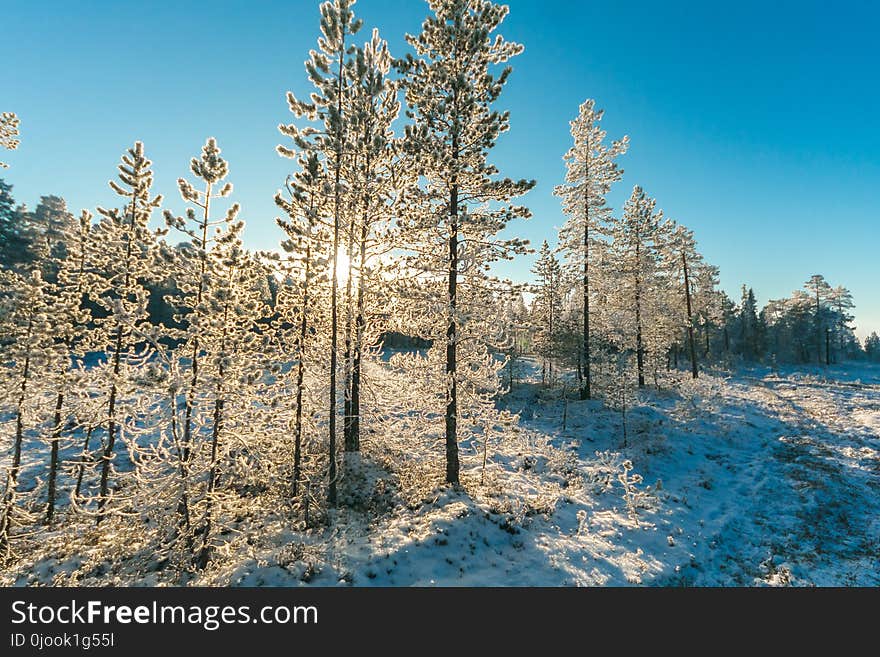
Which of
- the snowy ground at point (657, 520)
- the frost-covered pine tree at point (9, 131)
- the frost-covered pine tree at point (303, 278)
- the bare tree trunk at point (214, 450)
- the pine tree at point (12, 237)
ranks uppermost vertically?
the pine tree at point (12, 237)

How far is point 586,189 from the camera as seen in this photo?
2520 cm

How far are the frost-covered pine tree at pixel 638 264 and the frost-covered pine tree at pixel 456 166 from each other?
19.9 metres

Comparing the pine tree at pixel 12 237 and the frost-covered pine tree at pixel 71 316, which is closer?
the frost-covered pine tree at pixel 71 316

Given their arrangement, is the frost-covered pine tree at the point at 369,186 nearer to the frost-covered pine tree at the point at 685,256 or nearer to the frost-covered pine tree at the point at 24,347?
the frost-covered pine tree at the point at 24,347

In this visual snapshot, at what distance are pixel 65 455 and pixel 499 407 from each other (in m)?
27.8

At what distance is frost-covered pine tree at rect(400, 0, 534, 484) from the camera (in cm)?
1170

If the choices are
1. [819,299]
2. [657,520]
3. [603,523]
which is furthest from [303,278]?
[819,299]

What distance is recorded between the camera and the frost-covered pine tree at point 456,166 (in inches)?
460

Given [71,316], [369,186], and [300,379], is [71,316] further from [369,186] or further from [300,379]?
[369,186]

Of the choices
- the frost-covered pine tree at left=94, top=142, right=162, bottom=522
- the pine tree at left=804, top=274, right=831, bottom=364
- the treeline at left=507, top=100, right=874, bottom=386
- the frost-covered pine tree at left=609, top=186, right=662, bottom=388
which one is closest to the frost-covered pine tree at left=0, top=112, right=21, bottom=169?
the frost-covered pine tree at left=94, top=142, right=162, bottom=522

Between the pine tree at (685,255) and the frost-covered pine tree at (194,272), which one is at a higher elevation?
the pine tree at (685,255)

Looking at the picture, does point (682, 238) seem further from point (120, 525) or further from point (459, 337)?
point (120, 525)

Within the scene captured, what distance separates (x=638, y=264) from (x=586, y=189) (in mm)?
8655

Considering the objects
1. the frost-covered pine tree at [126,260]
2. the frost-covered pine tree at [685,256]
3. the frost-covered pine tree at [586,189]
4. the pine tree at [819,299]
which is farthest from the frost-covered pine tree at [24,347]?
the pine tree at [819,299]
